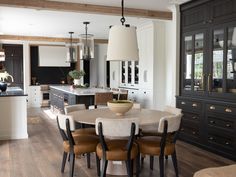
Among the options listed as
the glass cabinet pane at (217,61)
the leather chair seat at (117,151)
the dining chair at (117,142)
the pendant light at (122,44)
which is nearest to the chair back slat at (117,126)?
the dining chair at (117,142)

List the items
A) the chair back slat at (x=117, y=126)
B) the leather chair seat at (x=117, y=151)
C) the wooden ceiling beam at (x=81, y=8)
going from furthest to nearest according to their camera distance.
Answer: the wooden ceiling beam at (x=81, y=8) < the leather chair seat at (x=117, y=151) < the chair back slat at (x=117, y=126)

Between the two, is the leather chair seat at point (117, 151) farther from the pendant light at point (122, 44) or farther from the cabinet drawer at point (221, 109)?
the cabinet drawer at point (221, 109)

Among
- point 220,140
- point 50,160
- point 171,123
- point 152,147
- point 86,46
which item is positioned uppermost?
point 86,46

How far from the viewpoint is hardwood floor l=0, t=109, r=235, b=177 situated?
363cm

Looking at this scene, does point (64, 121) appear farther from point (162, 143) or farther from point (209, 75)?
point (209, 75)

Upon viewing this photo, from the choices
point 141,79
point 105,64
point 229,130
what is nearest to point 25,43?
point 105,64

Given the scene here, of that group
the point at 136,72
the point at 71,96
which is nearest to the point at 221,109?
the point at 71,96

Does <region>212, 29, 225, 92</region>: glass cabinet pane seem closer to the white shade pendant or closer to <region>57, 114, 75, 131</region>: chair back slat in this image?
the white shade pendant

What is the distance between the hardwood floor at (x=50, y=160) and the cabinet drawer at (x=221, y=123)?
47 centimetres

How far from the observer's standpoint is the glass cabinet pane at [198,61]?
4.79 meters

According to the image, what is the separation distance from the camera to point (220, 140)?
4305mm

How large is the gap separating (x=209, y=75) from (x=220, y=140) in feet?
3.49

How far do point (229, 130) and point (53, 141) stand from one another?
3.15 meters

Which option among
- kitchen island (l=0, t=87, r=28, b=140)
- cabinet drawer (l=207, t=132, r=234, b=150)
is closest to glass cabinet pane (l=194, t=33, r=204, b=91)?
cabinet drawer (l=207, t=132, r=234, b=150)
